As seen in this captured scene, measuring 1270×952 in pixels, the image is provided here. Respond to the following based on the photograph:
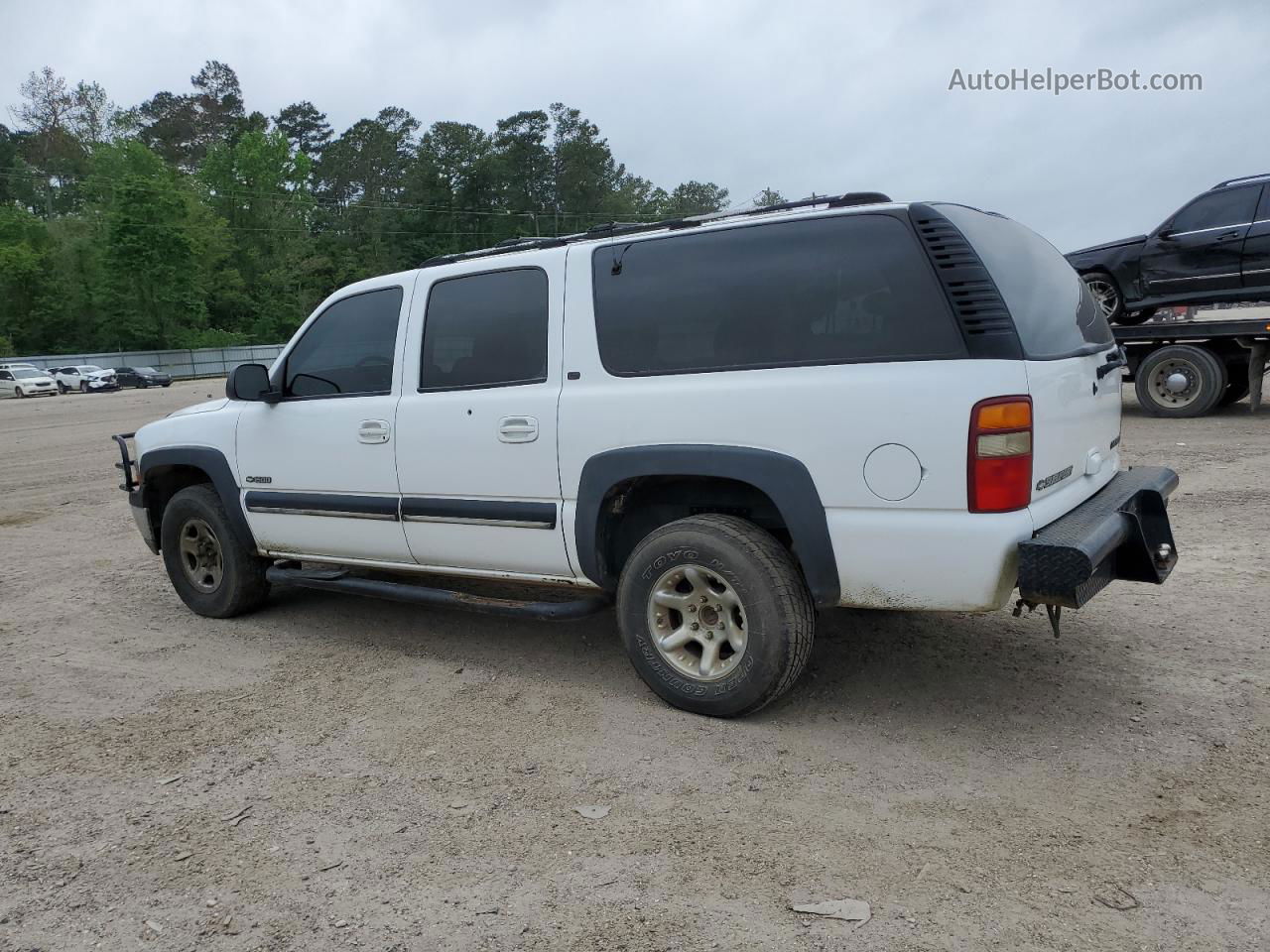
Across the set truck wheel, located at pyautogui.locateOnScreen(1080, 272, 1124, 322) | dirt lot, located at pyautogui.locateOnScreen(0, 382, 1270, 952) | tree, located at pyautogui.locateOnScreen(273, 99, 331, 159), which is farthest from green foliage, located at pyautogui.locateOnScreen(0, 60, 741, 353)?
dirt lot, located at pyautogui.locateOnScreen(0, 382, 1270, 952)

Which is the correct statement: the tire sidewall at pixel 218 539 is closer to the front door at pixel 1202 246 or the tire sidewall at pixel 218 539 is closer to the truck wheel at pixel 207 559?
the truck wheel at pixel 207 559

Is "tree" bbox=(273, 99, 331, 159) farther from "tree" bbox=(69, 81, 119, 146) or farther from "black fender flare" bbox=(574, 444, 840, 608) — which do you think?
"black fender flare" bbox=(574, 444, 840, 608)

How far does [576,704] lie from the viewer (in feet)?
13.7

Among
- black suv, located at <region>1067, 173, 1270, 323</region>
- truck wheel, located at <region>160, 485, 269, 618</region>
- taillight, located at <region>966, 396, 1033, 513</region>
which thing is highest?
black suv, located at <region>1067, 173, 1270, 323</region>

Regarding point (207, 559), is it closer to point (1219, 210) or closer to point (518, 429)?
point (518, 429)

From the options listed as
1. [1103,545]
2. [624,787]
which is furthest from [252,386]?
[1103,545]

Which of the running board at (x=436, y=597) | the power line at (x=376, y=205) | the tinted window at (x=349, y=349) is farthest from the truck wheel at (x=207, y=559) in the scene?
the power line at (x=376, y=205)

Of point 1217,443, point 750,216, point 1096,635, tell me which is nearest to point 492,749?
point 750,216

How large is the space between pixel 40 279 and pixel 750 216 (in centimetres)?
6619

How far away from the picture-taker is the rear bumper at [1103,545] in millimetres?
3182

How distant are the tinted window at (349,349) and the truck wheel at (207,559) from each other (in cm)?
98

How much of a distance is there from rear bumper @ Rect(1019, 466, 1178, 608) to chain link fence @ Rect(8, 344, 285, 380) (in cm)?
5496

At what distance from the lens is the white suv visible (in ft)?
10.9

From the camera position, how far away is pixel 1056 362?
11.4 feet
